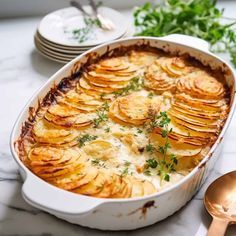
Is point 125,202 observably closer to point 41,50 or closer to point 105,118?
point 105,118

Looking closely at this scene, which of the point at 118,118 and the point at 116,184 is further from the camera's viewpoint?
the point at 118,118

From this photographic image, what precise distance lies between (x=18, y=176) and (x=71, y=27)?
1.07 meters

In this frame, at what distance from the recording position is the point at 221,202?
1.68m

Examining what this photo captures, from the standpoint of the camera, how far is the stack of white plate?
2.49 m

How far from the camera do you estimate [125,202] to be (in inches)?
56.3

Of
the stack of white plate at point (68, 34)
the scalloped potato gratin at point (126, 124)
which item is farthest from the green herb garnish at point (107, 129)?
the stack of white plate at point (68, 34)

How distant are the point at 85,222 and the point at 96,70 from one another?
0.81 m

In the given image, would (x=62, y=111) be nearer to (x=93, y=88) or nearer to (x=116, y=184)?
(x=93, y=88)

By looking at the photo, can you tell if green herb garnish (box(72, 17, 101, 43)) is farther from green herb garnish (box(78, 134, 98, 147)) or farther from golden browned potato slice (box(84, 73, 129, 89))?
green herb garnish (box(78, 134, 98, 147))

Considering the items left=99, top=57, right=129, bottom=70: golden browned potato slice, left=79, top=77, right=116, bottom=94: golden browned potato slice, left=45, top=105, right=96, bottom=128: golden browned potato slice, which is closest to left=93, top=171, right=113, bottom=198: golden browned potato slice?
left=45, top=105, right=96, bottom=128: golden browned potato slice

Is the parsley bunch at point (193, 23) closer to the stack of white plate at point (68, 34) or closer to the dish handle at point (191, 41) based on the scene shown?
the stack of white plate at point (68, 34)

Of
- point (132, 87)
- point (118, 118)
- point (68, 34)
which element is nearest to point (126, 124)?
point (118, 118)

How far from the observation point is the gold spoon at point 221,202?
5.24 ft

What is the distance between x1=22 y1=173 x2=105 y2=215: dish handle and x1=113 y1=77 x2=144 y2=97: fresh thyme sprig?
29.2 inches
